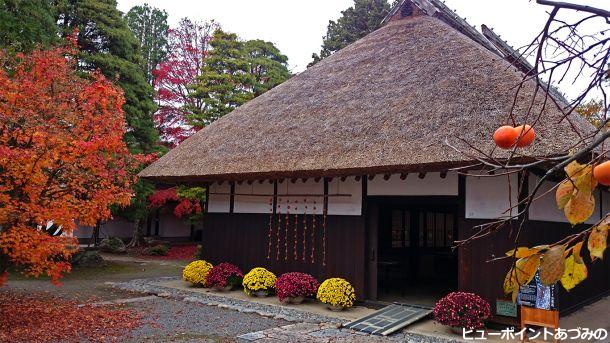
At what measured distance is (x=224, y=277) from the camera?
10727 millimetres

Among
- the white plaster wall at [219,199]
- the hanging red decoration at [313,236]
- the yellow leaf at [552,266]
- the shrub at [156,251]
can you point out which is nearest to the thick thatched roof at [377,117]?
the white plaster wall at [219,199]

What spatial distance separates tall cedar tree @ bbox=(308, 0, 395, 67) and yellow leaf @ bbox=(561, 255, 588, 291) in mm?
26850

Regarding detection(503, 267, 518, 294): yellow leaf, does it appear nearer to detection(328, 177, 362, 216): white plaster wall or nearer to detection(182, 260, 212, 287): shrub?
detection(328, 177, 362, 216): white plaster wall

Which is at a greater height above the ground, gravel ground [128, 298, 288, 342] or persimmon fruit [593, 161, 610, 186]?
persimmon fruit [593, 161, 610, 186]

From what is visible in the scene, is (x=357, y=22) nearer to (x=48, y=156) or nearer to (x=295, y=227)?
(x=295, y=227)

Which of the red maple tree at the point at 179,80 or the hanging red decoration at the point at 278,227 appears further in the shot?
the red maple tree at the point at 179,80

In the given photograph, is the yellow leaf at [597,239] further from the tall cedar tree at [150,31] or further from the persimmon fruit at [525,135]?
the tall cedar tree at [150,31]

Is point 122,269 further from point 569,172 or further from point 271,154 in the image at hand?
point 569,172

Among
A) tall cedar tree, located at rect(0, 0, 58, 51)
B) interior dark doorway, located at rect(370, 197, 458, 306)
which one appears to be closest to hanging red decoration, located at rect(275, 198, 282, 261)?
interior dark doorway, located at rect(370, 197, 458, 306)

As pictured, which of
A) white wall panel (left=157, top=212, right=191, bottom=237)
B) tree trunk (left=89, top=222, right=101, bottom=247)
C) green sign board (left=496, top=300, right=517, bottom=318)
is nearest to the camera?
green sign board (left=496, top=300, right=517, bottom=318)

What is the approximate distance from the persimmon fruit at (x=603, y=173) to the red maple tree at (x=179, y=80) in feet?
62.2

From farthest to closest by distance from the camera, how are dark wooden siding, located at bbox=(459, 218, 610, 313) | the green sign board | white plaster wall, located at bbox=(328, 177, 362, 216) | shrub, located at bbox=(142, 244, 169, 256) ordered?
shrub, located at bbox=(142, 244, 169, 256) → white plaster wall, located at bbox=(328, 177, 362, 216) → dark wooden siding, located at bbox=(459, 218, 610, 313) → the green sign board

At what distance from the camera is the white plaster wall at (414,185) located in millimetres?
8453

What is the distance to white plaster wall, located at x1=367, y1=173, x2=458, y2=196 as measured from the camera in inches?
333
